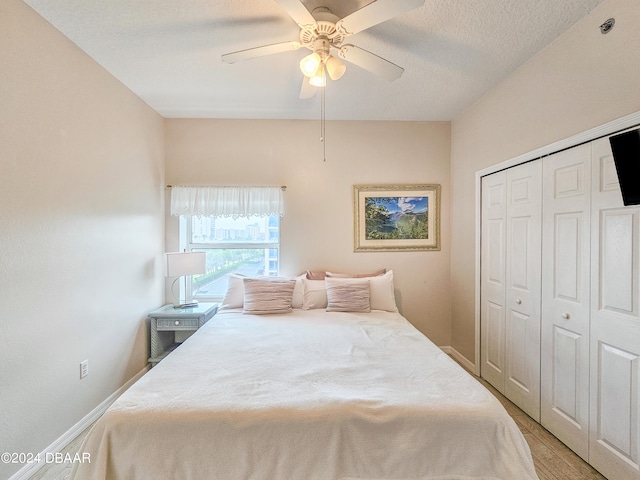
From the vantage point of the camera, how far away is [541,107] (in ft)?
6.99

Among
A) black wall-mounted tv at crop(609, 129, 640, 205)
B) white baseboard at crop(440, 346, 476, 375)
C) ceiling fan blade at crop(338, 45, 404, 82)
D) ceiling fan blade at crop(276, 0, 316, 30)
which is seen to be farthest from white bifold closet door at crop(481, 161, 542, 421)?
ceiling fan blade at crop(276, 0, 316, 30)

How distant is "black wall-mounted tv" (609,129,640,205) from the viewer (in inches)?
58.5

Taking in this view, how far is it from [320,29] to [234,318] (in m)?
2.22

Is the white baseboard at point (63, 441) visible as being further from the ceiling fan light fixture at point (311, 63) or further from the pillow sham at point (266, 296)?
the ceiling fan light fixture at point (311, 63)

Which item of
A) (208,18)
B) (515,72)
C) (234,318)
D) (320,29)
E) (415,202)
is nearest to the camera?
(320,29)

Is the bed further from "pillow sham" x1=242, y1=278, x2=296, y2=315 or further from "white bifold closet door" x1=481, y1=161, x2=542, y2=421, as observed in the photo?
"pillow sham" x1=242, y1=278, x2=296, y2=315

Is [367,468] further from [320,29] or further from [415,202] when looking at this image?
[415,202]

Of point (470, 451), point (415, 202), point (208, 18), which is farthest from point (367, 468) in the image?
point (415, 202)

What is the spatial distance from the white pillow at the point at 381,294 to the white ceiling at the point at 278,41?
1.76 meters

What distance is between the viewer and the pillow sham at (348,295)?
2842 millimetres

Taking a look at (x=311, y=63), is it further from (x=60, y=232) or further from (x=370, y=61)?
(x=60, y=232)

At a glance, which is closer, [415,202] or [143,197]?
[143,197]

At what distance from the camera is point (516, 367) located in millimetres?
2395

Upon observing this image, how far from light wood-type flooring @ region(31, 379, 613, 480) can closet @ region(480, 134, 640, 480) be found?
6cm
